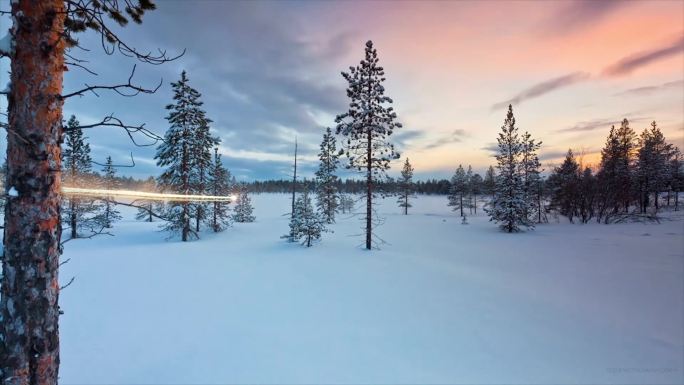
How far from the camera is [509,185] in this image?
1120 inches

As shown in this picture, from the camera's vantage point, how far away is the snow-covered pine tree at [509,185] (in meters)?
27.6

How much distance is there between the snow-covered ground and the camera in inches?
241

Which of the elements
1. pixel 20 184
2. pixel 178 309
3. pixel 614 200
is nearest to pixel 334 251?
pixel 178 309

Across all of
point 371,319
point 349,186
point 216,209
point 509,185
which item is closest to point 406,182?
point 509,185

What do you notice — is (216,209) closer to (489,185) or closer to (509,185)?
(509,185)

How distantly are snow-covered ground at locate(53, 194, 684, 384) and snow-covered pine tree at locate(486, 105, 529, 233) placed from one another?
11.7 m

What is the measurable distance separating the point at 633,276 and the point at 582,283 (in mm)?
2676

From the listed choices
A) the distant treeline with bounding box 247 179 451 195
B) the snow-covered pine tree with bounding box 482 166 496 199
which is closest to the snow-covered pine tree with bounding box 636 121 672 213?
the snow-covered pine tree with bounding box 482 166 496 199

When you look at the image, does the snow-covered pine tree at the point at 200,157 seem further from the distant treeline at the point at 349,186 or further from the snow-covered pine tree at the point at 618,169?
the distant treeline at the point at 349,186

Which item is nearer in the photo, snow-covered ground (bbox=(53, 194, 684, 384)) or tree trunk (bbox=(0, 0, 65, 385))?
tree trunk (bbox=(0, 0, 65, 385))

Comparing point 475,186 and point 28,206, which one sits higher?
point 475,186

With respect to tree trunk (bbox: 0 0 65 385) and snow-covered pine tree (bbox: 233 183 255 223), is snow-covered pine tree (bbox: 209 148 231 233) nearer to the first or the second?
snow-covered pine tree (bbox: 233 183 255 223)

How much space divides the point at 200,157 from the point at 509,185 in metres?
28.2

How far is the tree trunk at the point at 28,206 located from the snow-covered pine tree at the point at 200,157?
22.1m
